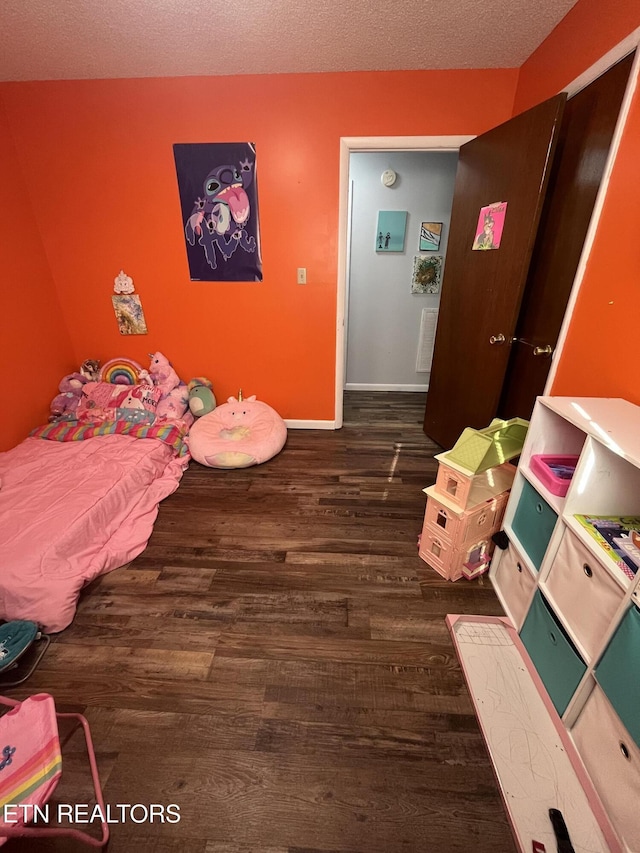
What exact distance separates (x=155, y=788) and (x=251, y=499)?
1.35 m

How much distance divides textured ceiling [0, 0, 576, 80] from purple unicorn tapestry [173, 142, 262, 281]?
0.41 m

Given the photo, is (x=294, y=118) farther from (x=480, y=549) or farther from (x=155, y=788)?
(x=155, y=788)

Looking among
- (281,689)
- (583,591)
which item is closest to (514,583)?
(583,591)

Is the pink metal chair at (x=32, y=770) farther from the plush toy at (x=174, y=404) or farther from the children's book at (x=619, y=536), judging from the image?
the plush toy at (x=174, y=404)

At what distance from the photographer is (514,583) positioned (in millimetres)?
Answer: 1497

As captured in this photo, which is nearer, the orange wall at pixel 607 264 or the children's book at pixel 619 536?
the children's book at pixel 619 536

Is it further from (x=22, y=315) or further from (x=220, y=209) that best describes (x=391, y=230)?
(x=22, y=315)

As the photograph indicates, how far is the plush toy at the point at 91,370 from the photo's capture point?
285 cm

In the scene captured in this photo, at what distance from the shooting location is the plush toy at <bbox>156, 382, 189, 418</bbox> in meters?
2.77

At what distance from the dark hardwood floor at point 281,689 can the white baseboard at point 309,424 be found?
1082 millimetres

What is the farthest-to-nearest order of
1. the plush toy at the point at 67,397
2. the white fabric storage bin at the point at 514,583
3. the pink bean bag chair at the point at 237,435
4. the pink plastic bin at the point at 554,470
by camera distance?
1. the plush toy at the point at 67,397
2. the pink bean bag chair at the point at 237,435
3. the white fabric storage bin at the point at 514,583
4. the pink plastic bin at the point at 554,470

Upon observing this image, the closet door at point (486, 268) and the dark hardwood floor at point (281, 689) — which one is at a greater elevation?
the closet door at point (486, 268)

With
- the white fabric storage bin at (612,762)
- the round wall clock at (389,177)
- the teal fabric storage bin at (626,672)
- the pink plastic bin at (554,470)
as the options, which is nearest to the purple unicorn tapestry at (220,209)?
the round wall clock at (389,177)

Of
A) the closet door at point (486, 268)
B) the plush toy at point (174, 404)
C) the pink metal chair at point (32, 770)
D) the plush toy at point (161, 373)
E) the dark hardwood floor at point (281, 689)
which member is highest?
the closet door at point (486, 268)
